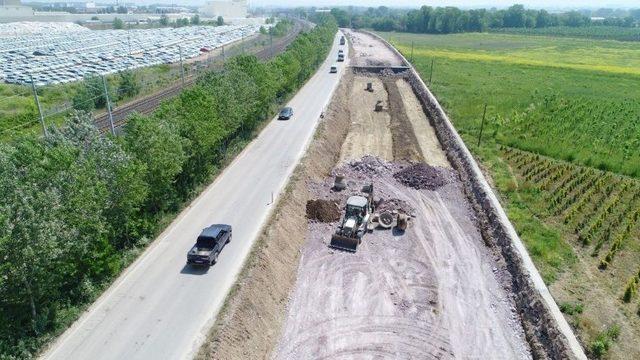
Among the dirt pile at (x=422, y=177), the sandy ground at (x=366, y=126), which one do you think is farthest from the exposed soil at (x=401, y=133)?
the dirt pile at (x=422, y=177)

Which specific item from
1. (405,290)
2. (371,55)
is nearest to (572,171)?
(405,290)

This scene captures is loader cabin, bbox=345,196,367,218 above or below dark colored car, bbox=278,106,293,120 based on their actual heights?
below

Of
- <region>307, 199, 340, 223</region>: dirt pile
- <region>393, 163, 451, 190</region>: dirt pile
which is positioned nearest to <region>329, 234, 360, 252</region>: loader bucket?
<region>307, 199, 340, 223</region>: dirt pile

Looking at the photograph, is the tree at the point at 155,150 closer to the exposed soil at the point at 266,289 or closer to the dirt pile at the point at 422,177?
the exposed soil at the point at 266,289

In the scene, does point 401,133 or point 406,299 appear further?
point 401,133

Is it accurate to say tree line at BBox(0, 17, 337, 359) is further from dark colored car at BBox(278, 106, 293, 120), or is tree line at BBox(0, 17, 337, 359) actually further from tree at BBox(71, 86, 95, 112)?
tree at BBox(71, 86, 95, 112)

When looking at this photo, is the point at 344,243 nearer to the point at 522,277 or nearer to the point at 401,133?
the point at 522,277
